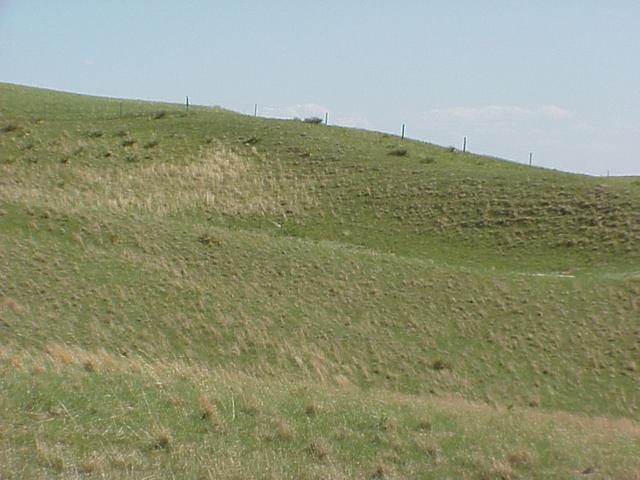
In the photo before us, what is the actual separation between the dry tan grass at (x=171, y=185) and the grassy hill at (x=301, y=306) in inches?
6.8

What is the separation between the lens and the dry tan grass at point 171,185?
4125 cm

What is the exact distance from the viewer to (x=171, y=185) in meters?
44.4

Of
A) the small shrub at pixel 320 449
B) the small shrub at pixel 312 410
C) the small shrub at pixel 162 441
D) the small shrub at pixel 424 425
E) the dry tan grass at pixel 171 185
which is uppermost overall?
the dry tan grass at pixel 171 185

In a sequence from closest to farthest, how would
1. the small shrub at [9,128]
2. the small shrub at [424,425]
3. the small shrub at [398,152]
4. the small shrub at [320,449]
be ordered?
the small shrub at [320,449], the small shrub at [424,425], the small shrub at [398,152], the small shrub at [9,128]

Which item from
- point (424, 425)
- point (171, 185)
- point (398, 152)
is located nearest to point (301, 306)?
point (424, 425)

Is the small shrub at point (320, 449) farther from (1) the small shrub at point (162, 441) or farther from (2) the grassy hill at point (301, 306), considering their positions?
(1) the small shrub at point (162, 441)

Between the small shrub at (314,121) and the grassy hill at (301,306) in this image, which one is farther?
the small shrub at (314,121)

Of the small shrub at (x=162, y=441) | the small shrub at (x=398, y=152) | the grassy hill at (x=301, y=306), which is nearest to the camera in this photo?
the small shrub at (x=162, y=441)

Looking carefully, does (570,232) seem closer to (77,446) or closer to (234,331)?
(234,331)

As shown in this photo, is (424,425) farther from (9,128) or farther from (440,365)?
(9,128)

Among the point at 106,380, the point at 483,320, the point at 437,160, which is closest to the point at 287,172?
the point at 437,160

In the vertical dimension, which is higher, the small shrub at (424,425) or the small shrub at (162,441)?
the small shrub at (162,441)

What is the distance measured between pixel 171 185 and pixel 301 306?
20152 mm

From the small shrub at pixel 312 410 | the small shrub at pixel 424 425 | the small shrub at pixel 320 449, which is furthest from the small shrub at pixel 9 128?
the small shrub at pixel 320 449
